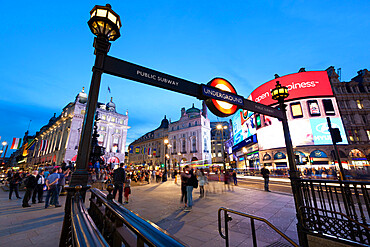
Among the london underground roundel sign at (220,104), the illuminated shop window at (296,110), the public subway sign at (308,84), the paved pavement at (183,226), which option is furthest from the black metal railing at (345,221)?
the public subway sign at (308,84)

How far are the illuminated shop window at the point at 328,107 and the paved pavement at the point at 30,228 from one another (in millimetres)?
42162

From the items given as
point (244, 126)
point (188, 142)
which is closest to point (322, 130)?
point (244, 126)

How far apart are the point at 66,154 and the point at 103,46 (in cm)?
5280

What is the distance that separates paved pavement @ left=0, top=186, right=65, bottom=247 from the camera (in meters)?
3.97

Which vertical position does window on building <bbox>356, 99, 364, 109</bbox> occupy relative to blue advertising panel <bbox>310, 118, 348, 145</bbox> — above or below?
above

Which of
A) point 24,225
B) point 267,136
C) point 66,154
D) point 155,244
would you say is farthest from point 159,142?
point 155,244

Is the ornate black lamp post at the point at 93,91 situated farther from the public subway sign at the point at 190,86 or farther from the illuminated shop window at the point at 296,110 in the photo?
the illuminated shop window at the point at 296,110

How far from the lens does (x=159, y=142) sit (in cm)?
8094

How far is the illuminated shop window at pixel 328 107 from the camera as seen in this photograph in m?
31.8

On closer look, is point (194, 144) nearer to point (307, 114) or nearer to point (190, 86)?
point (307, 114)

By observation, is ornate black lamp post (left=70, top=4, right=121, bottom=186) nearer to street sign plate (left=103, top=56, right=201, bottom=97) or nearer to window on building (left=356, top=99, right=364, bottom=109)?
street sign plate (left=103, top=56, right=201, bottom=97)

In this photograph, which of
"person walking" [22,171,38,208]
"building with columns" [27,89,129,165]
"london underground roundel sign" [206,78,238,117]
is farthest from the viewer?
"building with columns" [27,89,129,165]

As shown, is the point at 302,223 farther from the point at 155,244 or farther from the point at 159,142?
the point at 159,142

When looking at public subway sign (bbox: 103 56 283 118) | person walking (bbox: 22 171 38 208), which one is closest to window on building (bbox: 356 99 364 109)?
public subway sign (bbox: 103 56 283 118)
